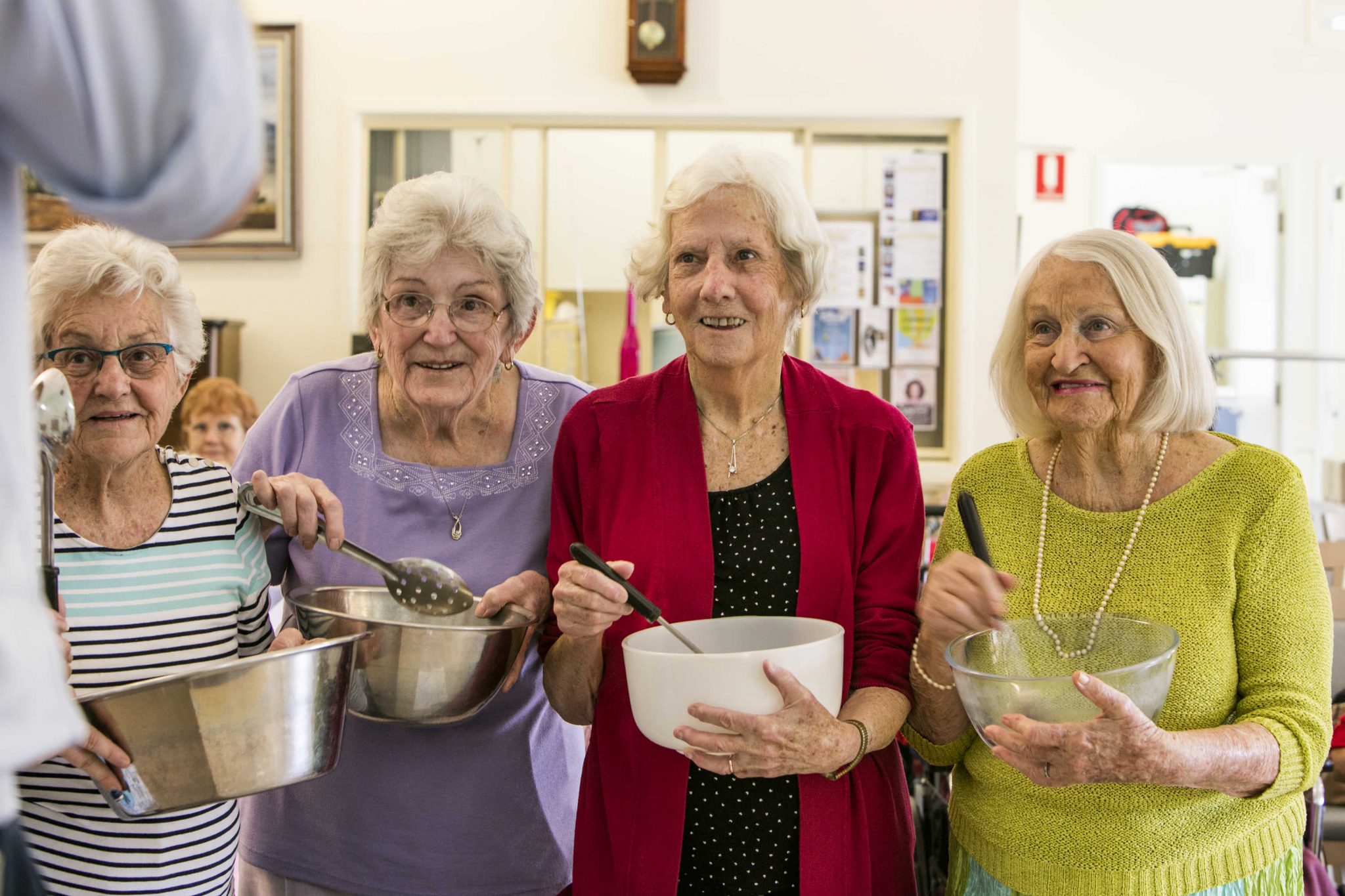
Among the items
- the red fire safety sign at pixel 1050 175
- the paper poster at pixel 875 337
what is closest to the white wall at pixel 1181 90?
the red fire safety sign at pixel 1050 175

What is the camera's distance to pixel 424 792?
1.32 meters

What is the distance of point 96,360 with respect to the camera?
111 cm

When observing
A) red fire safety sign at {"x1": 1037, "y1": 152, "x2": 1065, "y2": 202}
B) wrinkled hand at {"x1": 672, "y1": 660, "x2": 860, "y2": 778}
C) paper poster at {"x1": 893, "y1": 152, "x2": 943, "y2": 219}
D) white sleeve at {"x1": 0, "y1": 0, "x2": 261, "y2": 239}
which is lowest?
wrinkled hand at {"x1": 672, "y1": 660, "x2": 860, "y2": 778}

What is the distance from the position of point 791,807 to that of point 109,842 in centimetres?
69

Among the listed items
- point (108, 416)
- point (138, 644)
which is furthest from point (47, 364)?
point (138, 644)

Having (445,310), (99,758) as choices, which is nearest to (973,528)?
(445,310)

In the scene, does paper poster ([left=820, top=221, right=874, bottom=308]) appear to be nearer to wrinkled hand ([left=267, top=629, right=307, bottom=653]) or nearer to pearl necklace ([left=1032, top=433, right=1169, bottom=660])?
pearl necklace ([left=1032, top=433, right=1169, bottom=660])

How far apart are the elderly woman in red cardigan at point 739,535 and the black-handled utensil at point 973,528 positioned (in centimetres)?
12

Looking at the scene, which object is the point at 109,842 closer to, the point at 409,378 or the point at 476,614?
the point at 476,614

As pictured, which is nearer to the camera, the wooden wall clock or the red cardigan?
the red cardigan

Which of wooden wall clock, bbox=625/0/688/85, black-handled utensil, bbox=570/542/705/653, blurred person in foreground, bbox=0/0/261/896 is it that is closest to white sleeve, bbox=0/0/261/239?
blurred person in foreground, bbox=0/0/261/896

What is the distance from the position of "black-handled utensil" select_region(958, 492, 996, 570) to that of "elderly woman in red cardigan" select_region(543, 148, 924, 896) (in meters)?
0.12

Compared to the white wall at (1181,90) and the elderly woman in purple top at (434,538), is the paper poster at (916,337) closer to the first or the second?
the white wall at (1181,90)

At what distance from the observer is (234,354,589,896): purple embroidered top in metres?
1.32
